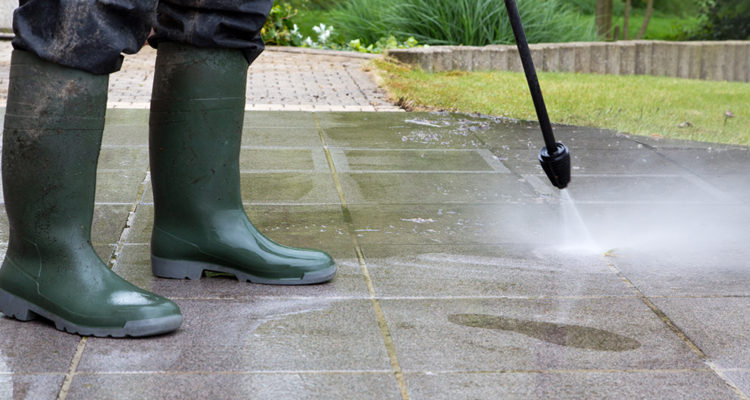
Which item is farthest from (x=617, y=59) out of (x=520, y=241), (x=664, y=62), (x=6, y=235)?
(x=6, y=235)

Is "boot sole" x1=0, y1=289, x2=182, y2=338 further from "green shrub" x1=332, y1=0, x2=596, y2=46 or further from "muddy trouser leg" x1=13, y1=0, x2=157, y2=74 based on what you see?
"green shrub" x1=332, y1=0, x2=596, y2=46

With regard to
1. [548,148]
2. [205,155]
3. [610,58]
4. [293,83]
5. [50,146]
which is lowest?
[610,58]

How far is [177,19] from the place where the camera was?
8.29ft

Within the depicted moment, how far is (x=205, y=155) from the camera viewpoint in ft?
8.70

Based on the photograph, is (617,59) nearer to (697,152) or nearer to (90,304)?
(697,152)

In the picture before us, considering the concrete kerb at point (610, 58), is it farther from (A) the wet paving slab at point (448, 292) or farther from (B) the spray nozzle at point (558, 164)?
(B) the spray nozzle at point (558, 164)

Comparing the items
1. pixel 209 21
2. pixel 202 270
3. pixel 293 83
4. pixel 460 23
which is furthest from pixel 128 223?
pixel 460 23

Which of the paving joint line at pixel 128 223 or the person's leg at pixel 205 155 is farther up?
the person's leg at pixel 205 155

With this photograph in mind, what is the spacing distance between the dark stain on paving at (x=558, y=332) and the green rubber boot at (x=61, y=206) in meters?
0.76

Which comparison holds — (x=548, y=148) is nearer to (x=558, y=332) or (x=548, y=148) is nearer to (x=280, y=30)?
(x=558, y=332)

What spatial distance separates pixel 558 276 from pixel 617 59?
921cm

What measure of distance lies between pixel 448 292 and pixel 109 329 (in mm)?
943

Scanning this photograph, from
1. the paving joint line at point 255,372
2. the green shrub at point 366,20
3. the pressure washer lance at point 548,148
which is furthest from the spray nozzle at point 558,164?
the green shrub at point 366,20

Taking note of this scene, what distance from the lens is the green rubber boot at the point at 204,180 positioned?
8.55ft
